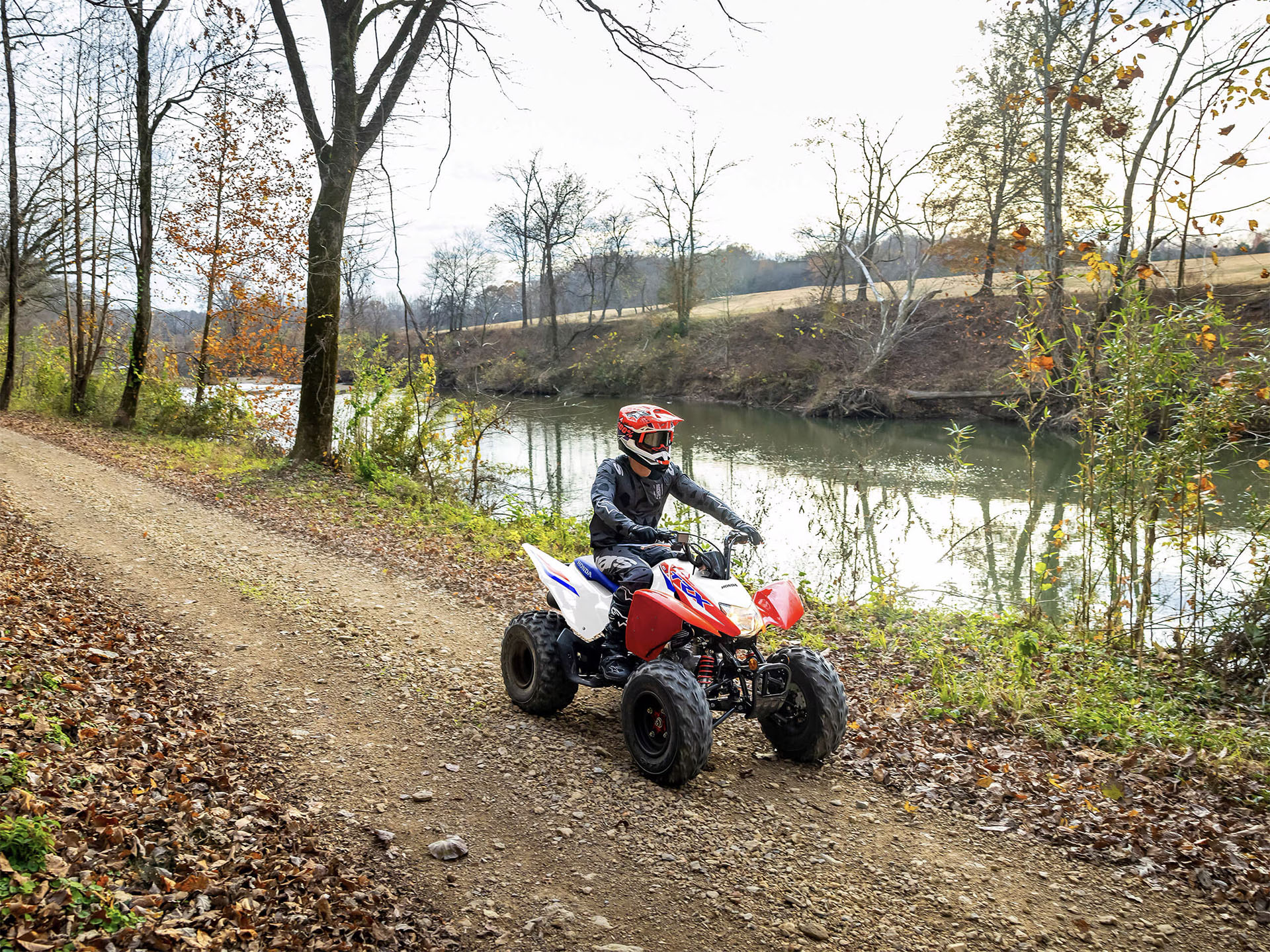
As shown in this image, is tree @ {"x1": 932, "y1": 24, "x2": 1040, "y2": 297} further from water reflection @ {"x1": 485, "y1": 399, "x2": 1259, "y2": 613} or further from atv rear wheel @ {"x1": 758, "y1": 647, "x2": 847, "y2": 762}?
atv rear wheel @ {"x1": 758, "y1": 647, "x2": 847, "y2": 762}

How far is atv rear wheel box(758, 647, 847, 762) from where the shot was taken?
425 cm

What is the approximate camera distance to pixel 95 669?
16.1ft

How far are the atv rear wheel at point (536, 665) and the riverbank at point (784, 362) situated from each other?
1703cm

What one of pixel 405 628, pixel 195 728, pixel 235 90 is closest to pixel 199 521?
pixel 405 628

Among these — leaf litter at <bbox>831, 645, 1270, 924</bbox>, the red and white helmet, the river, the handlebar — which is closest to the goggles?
the red and white helmet

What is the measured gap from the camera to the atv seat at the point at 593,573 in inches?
185

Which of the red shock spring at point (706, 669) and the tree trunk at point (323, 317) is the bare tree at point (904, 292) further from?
the red shock spring at point (706, 669)

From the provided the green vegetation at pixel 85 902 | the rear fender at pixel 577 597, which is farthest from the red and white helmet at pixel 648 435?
the green vegetation at pixel 85 902

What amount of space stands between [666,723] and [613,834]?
0.59 m

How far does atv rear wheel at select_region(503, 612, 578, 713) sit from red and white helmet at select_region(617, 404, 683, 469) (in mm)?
1201

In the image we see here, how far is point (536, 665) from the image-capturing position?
16.0 feet

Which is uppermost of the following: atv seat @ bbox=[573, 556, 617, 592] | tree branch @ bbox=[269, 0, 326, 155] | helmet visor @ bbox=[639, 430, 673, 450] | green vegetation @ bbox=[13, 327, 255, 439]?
tree branch @ bbox=[269, 0, 326, 155]

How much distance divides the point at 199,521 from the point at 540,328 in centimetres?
4273

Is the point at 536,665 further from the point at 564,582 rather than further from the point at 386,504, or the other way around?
the point at 386,504
